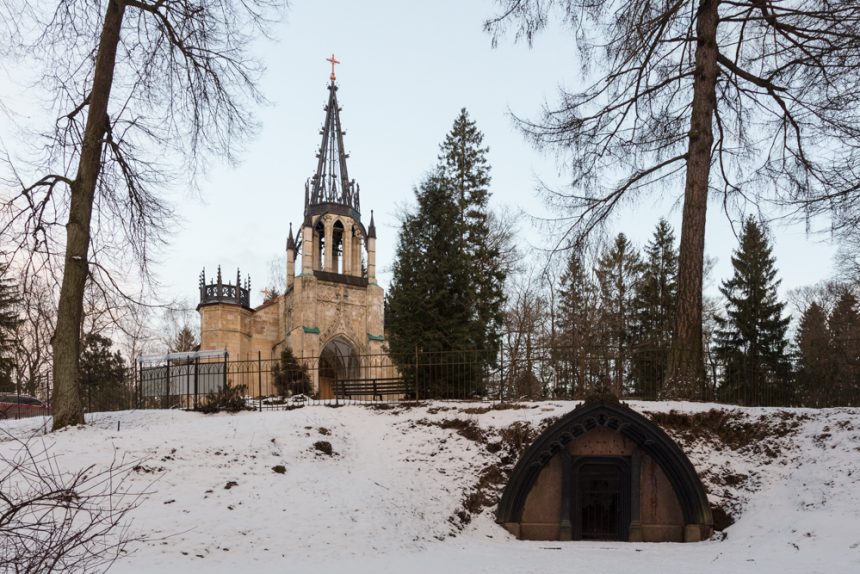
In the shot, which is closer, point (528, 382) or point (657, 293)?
point (528, 382)

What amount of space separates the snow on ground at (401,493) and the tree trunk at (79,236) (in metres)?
0.84

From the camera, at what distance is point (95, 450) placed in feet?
Result: 34.8

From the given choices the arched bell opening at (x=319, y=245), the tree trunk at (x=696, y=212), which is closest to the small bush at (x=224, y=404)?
the tree trunk at (x=696, y=212)

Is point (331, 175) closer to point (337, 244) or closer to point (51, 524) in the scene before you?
point (337, 244)

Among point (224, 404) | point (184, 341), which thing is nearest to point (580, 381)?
point (224, 404)

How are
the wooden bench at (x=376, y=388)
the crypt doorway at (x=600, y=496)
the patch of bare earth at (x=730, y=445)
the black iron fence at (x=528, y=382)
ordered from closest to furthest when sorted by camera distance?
1. the patch of bare earth at (x=730, y=445)
2. the crypt doorway at (x=600, y=496)
3. the black iron fence at (x=528, y=382)
4. the wooden bench at (x=376, y=388)

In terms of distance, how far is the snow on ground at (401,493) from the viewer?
8542 millimetres

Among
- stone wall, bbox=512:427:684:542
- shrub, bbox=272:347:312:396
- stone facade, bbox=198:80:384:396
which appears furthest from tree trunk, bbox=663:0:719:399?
stone facade, bbox=198:80:384:396

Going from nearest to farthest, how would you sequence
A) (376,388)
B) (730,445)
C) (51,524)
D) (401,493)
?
(51,524), (401,493), (730,445), (376,388)

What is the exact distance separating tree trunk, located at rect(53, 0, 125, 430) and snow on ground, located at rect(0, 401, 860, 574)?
84cm

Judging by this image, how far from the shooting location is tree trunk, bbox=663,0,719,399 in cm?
1323

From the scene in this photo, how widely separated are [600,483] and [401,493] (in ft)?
12.9

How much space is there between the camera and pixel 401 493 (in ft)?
38.0

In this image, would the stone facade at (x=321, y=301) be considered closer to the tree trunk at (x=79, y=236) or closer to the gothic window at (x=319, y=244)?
the gothic window at (x=319, y=244)
